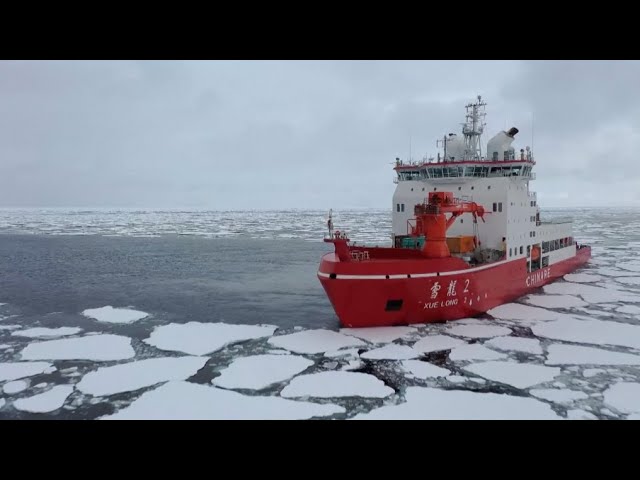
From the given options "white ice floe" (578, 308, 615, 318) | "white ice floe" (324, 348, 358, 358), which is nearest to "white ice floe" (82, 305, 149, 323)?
"white ice floe" (324, 348, 358, 358)

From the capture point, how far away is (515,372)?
9070mm

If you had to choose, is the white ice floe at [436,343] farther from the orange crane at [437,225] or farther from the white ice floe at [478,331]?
the orange crane at [437,225]

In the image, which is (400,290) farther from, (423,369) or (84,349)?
(84,349)

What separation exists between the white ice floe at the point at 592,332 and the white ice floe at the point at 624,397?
113 inches

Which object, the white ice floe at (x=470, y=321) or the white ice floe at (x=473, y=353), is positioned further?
the white ice floe at (x=470, y=321)

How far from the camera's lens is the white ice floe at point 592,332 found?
1114 cm

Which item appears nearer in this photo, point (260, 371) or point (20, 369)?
point (260, 371)

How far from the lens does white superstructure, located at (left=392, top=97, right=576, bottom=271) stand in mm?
15086

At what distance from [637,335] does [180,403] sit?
11096 millimetres

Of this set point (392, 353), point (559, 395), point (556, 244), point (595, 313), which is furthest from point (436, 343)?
point (556, 244)

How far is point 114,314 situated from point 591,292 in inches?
665

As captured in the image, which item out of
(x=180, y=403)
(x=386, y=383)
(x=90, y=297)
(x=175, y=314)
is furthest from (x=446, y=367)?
(x=90, y=297)

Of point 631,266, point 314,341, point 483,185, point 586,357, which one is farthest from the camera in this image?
point 631,266

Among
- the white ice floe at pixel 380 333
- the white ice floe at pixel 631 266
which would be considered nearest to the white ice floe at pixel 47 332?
the white ice floe at pixel 380 333
